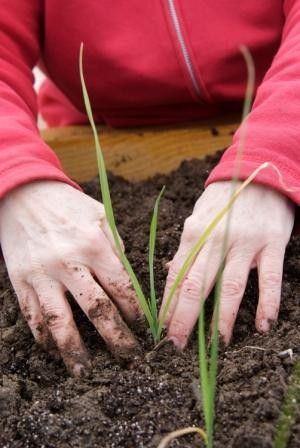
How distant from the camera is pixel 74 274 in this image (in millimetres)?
1027

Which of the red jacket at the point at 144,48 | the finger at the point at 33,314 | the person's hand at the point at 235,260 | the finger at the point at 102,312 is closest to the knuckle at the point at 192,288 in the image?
the person's hand at the point at 235,260

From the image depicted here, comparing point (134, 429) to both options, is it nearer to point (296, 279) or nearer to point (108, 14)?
point (296, 279)

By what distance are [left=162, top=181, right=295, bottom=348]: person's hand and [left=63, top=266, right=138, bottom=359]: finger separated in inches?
2.7

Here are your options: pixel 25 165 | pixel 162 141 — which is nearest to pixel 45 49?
pixel 162 141

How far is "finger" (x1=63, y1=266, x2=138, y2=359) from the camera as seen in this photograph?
100 centimetres

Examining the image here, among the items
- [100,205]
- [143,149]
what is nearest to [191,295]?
[100,205]

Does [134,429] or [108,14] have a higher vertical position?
[108,14]

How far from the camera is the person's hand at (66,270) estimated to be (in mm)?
1009

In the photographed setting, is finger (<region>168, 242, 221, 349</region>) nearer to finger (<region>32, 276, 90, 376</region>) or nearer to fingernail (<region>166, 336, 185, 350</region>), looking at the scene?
fingernail (<region>166, 336, 185, 350</region>)

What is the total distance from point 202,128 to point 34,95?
425mm

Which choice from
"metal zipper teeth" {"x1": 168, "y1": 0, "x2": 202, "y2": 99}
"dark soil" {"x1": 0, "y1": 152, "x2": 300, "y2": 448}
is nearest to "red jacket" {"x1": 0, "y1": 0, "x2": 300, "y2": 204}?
"metal zipper teeth" {"x1": 168, "y1": 0, "x2": 202, "y2": 99}

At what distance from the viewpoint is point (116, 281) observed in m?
1.04

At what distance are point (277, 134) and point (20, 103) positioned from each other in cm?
58

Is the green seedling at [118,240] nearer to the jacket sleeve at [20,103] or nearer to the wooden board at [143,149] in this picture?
the jacket sleeve at [20,103]
